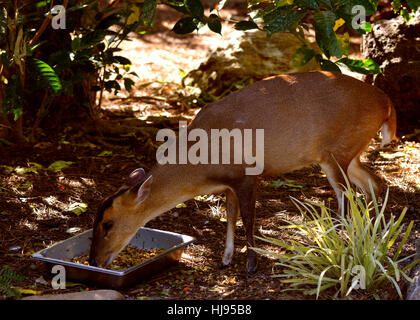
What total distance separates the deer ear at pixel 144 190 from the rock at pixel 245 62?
4.51 metres

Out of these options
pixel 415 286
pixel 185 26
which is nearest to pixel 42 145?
pixel 185 26

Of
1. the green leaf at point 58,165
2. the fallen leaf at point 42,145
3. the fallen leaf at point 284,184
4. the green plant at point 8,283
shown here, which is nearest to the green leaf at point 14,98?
the green leaf at point 58,165

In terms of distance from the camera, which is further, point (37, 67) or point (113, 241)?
point (37, 67)

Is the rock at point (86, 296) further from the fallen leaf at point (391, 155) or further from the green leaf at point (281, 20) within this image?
the fallen leaf at point (391, 155)

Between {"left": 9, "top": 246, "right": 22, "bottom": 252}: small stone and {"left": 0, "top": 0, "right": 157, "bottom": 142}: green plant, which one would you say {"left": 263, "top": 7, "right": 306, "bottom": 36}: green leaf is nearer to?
{"left": 0, "top": 0, "right": 157, "bottom": 142}: green plant

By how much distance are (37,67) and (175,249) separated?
84.5 inches

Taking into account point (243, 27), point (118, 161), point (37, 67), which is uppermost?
point (243, 27)

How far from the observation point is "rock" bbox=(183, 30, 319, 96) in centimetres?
940

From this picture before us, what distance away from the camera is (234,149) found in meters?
5.27

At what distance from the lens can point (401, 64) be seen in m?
8.13
